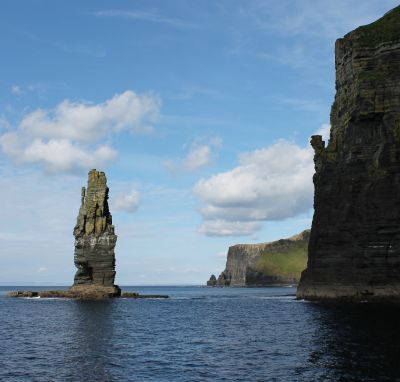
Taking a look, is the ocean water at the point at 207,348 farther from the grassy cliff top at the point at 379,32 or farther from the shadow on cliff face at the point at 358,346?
the grassy cliff top at the point at 379,32

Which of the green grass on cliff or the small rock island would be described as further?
the small rock island

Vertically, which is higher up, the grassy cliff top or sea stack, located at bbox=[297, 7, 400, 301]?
the grassy cliff top

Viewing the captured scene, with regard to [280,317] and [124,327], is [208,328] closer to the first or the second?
[124,327]

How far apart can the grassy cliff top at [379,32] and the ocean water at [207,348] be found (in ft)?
183

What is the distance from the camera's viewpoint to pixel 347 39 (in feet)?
387

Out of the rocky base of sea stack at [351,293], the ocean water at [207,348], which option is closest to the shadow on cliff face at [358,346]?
the ocean water at [207,348]

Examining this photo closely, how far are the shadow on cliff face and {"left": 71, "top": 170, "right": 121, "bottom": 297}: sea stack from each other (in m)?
66.3

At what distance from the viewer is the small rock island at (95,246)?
131m

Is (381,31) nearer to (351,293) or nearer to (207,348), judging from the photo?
(351,293)

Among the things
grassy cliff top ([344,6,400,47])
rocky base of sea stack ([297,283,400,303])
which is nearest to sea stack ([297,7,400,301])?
grassy cliff top ([344,6,400,47])

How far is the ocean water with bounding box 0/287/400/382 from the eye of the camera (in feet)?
126

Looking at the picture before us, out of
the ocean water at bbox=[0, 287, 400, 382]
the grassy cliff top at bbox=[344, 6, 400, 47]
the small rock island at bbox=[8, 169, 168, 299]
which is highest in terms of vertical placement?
the grassy cliff top at bbox=[344, 6, 400, 47]

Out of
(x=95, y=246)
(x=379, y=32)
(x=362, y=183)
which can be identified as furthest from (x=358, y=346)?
(x=95, y=246)

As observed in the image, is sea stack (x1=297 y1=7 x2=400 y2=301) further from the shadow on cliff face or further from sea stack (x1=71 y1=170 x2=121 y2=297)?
sea stack (x1=71 y1=170 x2=121 y2=297)
